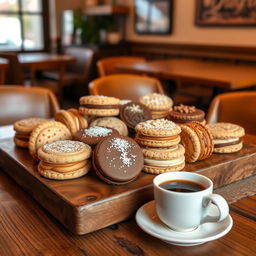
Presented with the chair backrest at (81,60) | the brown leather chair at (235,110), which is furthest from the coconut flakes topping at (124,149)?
the chair backrest at (81,60)

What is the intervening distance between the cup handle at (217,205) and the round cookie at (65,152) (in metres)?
0.25

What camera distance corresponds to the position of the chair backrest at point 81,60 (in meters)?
4.40

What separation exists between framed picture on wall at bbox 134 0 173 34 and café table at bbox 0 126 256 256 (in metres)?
3.76

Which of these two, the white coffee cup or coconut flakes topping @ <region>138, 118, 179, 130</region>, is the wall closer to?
coconut flakes topping @ <region>138, 118, 179, 130</region>

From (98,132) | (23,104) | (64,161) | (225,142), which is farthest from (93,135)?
(23,104)

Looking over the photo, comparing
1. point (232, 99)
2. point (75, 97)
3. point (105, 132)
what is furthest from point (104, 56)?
point (105, 132)

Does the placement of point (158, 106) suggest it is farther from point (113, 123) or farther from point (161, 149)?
point (161, 149)

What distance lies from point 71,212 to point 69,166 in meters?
0.11

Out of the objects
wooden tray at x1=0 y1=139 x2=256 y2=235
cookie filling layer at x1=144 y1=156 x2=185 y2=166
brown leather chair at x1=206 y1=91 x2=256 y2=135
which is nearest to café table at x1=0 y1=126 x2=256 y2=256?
wooden tray at x1=0 y1=139 x2=256 y2=235

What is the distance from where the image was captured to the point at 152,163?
722mm

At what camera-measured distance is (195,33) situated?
3.96m

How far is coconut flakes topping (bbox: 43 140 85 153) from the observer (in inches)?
26.9

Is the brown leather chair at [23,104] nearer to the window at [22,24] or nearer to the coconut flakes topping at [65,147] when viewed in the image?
the coconut flakes topping at [65,147]

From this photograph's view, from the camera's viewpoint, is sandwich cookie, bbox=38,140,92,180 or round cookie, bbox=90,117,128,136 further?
round cookie, bbox=90,117,128,136
